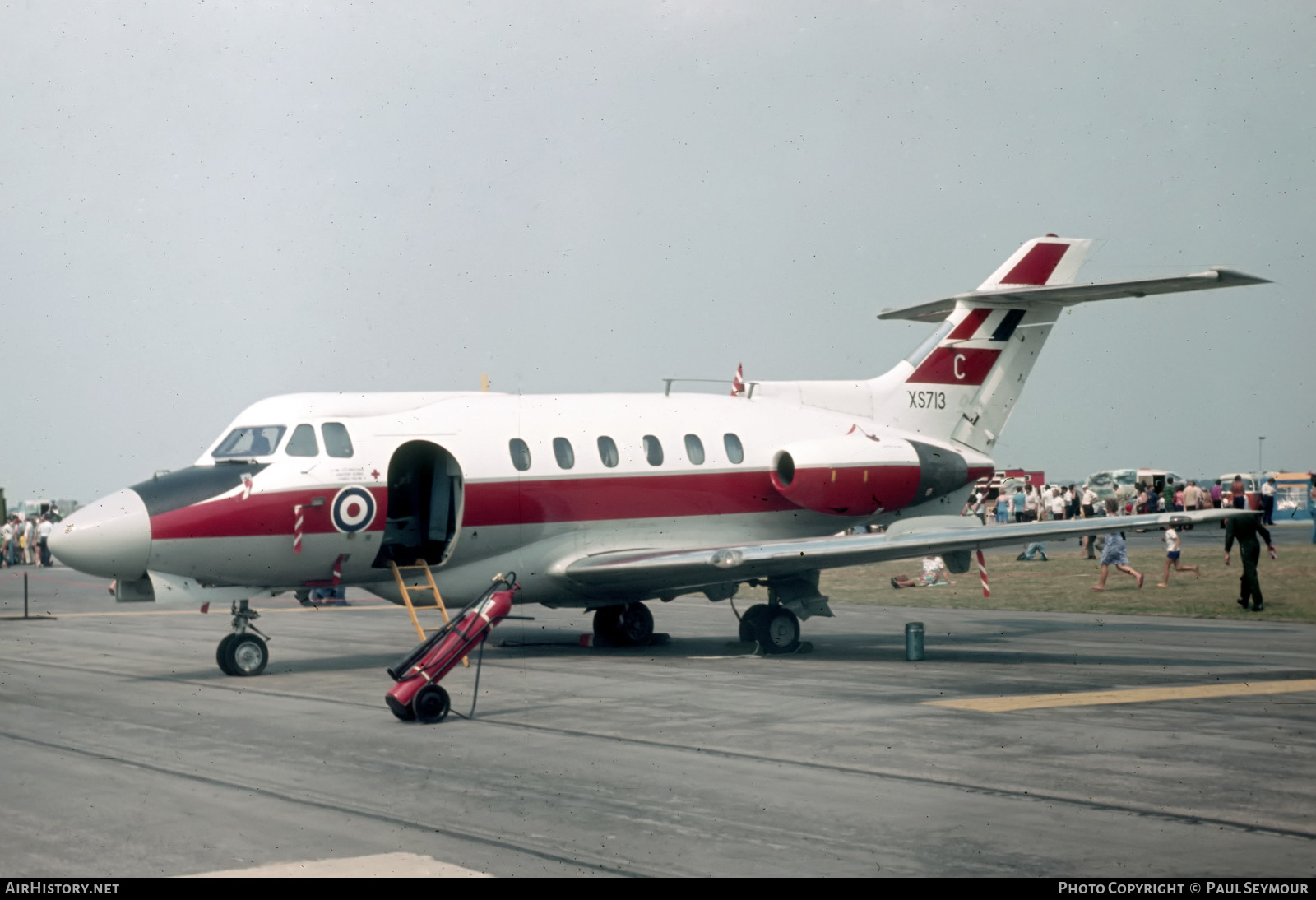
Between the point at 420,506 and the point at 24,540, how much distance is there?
40229 millimetres

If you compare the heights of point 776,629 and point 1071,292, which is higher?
point 1071,292

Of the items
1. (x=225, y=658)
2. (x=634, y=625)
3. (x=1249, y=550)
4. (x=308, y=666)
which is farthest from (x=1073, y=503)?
(x=225, y=658)

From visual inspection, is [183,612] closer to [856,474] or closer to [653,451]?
[653,451]

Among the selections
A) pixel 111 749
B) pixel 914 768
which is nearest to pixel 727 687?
pixel 914 768

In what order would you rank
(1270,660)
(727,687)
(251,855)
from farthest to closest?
(1270,660)
(727,687)
(251,855)

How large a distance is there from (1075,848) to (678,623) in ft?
58.9

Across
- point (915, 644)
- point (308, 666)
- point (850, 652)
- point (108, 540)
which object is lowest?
point (308, 666)

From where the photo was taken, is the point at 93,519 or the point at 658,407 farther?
the point at 658,407

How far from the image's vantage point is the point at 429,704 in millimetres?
13172

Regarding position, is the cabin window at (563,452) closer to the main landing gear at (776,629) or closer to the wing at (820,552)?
the wing at (820,552)

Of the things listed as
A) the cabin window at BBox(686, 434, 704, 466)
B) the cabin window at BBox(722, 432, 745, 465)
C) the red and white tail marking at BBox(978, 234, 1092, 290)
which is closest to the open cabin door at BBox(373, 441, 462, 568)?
the cabin window at BBox(686, 434, 704, 466)

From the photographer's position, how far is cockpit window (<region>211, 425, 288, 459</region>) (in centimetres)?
1756

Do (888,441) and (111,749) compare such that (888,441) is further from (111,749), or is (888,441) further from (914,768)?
(111,749)

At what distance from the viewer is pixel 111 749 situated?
1175 centimetres
